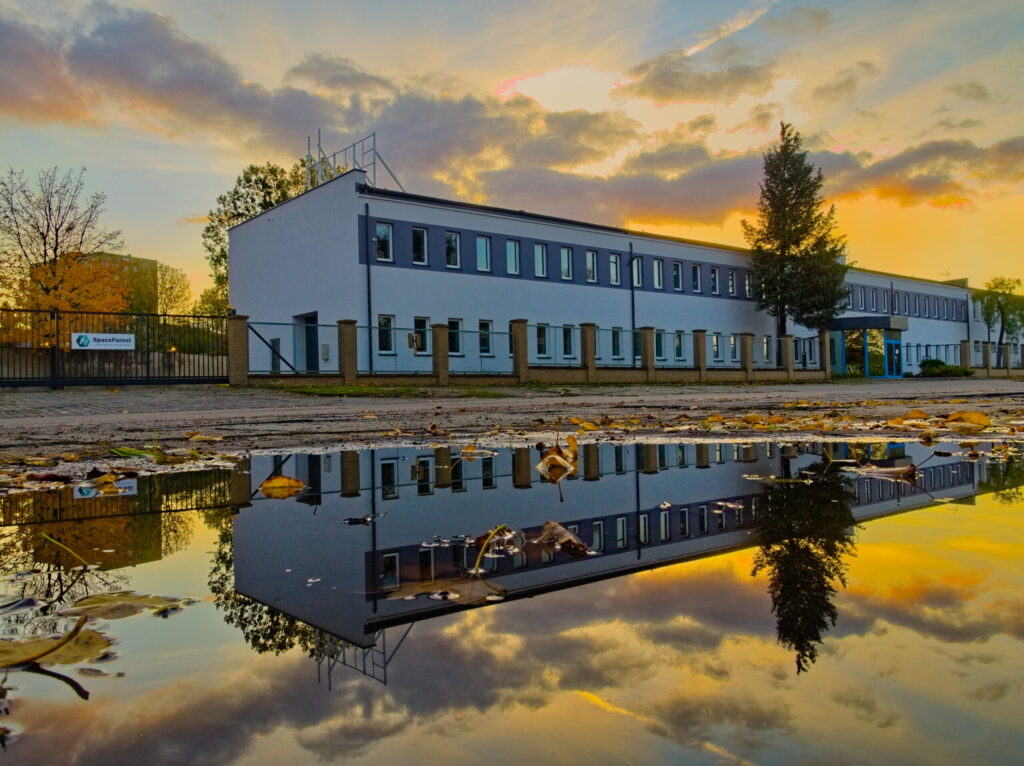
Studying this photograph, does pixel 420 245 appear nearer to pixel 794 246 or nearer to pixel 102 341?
pixel 102 341

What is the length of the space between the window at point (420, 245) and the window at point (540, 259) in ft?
20.8

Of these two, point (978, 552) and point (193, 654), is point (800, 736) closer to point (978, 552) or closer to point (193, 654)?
point (193, 654)

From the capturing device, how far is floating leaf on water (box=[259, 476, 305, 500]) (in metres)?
3.08

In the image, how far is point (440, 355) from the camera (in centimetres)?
2675

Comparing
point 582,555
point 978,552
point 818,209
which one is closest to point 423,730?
point 582,555

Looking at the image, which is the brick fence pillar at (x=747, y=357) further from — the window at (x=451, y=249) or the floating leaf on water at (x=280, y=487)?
the floating leaf on water at (x=280, y=487)

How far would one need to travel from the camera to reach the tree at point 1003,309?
7431cm

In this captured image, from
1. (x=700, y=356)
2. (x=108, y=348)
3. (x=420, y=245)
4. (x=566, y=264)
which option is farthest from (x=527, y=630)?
(x=700, y=356)

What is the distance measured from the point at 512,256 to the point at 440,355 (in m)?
10.2

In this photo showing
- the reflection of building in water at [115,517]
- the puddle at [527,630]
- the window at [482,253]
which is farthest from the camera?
the window at [482,253]

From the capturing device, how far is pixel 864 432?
575cm

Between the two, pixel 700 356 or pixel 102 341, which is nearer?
pixel 102 341

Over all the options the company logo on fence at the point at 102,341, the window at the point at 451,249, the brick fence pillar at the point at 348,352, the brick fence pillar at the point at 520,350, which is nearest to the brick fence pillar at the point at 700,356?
the brick fence pillar at the point at 520,350

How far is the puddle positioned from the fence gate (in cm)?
2268
